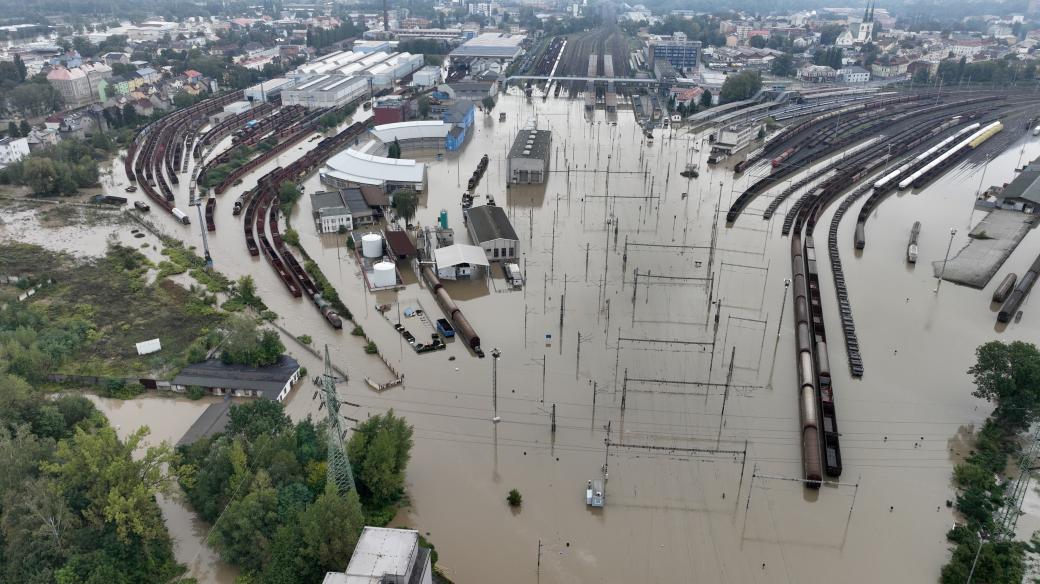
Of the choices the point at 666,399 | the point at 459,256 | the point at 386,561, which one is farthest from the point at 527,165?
the point at 386,561

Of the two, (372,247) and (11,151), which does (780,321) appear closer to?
(372,247)

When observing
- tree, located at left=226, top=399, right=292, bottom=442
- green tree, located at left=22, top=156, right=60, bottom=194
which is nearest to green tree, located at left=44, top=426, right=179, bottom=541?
tree, located at left=226, top=399, right=292, bottom=442

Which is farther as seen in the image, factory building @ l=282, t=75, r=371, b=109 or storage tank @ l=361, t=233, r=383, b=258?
factory building @ l=282, t=75, r=371, b=109

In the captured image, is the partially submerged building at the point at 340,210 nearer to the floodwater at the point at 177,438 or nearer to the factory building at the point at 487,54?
the floodwater at the point at 177,438

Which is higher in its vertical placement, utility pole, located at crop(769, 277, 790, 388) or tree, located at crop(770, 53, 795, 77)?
tree, located at crop(770, 53, 795, 77)

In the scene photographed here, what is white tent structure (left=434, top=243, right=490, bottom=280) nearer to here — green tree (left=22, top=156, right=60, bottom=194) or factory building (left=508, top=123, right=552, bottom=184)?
factory building (left=508, top=123, right=552, bottom=184)
